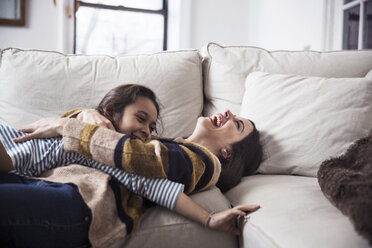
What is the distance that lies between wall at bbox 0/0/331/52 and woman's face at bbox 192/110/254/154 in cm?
152

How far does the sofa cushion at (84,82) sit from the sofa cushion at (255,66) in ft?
0.32

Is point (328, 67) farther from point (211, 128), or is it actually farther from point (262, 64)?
point (211, 128)

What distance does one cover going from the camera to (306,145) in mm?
1213

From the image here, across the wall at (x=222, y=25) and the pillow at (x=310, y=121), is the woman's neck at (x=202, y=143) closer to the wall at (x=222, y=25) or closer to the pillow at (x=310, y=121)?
the pillow at (x=310, y=121)

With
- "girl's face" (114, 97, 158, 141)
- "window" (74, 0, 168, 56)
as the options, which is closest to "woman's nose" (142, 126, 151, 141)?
"girl's face" (114, 97, 158, 141)

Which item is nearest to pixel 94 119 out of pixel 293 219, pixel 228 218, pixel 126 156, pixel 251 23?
pixel 126 156

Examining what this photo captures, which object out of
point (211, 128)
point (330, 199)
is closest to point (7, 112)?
point (211, 128)

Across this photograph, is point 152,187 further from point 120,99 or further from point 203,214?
point 120,99

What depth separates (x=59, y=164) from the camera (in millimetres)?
945

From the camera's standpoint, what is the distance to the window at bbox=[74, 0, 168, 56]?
3186 millimetres

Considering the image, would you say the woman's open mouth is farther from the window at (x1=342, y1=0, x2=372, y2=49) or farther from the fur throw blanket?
the window at (x1=342, y1=0, x2=372, y2=49)

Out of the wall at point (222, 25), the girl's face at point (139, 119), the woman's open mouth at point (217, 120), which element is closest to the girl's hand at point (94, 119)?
the girl's face at point (139, 119)

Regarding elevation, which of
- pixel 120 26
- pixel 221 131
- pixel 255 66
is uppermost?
pixel 120 26

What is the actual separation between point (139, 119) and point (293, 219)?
0.60m
